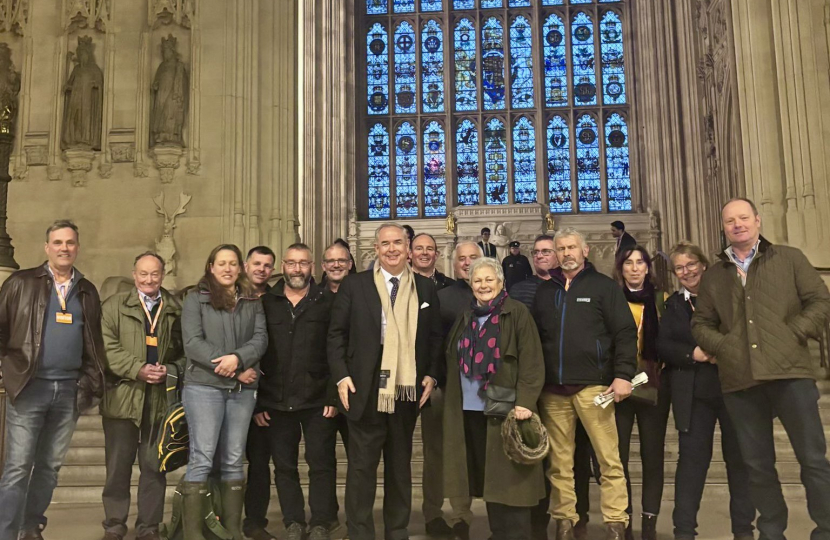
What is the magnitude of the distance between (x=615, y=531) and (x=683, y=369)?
0.96 meters

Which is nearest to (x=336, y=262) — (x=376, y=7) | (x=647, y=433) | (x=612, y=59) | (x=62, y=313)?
(x=62, y=313)

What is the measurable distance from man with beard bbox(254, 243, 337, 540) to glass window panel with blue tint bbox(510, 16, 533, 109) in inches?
657

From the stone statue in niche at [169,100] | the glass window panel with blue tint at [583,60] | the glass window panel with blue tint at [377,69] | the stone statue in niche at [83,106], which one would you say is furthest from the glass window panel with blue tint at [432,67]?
the stone statue in niche at [83,106]

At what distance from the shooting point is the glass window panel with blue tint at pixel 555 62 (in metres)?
20.7

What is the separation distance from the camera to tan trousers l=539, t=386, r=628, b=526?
172 inches

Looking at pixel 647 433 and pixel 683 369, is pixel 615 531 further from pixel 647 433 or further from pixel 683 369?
pixel 683 369

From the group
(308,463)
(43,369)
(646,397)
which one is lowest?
(308,463)

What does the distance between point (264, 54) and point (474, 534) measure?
269 inches

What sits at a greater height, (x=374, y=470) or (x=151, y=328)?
(x=151, y=328)

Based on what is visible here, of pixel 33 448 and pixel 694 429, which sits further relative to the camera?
pixel 694 429

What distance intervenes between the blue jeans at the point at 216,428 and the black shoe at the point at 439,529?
45.3 inches

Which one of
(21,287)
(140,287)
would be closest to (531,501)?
(140,287)

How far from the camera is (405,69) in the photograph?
69.4ft

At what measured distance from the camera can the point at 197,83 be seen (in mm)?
9656
